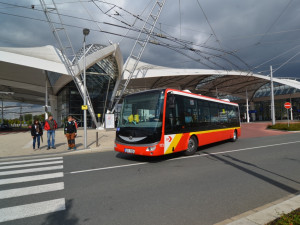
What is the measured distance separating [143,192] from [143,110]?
347cm

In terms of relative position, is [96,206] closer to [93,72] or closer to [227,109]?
[227,109]

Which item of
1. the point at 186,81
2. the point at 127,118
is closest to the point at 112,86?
the point at 186,81

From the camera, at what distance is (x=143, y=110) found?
276 inches

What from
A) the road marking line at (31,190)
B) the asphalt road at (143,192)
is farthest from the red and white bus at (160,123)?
the road marking line at (31,190)

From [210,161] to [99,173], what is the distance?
3960 millimetres

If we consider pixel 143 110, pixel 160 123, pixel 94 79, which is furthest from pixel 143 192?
pixel 94 79

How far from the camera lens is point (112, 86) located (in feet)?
123

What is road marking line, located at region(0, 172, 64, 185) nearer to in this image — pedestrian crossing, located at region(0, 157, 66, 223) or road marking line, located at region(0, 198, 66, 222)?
pedestrian crossing, located at region(0, 157, 66, 223)

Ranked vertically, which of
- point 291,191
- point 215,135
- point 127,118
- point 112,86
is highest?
point 112,86

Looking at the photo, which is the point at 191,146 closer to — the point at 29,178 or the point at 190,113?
the point at 190,113

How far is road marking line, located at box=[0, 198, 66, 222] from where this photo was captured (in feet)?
10.3

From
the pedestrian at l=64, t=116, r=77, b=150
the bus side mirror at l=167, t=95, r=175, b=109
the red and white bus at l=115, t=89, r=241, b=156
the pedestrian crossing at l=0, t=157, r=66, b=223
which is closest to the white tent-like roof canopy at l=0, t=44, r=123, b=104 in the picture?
the pedestrian at l=64, t=116, r=77, b=150

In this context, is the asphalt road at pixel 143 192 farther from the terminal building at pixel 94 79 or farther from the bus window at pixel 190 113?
the terminal building at pixel 94 79

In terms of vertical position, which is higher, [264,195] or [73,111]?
[73,111]
